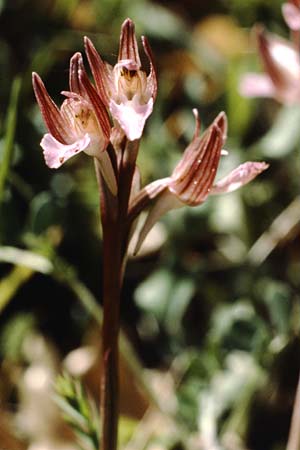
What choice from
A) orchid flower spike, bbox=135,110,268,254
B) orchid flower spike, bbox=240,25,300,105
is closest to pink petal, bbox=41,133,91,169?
orchid flower spike, bbox=135,110,268,254

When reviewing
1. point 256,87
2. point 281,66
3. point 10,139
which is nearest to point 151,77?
point 10,139

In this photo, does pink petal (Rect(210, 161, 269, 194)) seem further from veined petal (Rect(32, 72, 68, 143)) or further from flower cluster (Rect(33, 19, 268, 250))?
veined petal (Rect(32, 72, 68, 143))

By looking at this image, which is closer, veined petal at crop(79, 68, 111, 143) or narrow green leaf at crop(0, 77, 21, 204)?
veined petal at crop(79, 68, 111, 143)

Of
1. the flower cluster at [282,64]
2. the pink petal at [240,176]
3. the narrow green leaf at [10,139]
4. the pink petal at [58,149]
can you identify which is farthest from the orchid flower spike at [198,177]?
the flower cluster at [282,64]

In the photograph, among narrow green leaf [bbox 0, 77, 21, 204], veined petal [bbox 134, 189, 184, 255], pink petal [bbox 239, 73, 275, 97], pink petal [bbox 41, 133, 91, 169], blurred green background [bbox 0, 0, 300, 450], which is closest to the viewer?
pink petal [bbox 41, 133, 91, 169]

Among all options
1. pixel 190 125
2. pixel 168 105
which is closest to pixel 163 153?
pixel 190 125

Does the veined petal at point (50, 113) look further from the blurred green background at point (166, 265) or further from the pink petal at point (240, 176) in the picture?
the blurred green background at point (166, 265)
